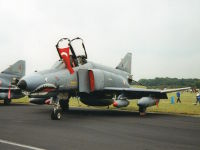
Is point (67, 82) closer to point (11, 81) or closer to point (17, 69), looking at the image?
point (11, 81)

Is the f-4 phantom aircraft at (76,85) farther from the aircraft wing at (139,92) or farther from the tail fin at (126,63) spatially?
the tail fin at (126,63)

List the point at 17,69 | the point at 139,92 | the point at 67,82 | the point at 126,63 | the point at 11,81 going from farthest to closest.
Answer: the point at 17,69 < the point at 11,81 < the point at 126,63 < the point at 139,92 < the point at 67,82

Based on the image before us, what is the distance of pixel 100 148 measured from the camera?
580cm

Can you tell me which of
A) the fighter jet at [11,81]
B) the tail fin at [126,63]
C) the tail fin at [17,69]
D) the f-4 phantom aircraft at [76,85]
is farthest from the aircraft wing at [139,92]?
the tail fin at [17,69]

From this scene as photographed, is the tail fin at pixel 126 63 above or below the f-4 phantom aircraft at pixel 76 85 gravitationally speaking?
above

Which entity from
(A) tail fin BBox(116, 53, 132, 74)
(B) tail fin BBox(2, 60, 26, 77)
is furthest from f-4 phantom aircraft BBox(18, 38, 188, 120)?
(B) tail fin BBox(2, 60, 26, 77)

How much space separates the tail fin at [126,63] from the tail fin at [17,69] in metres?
9.90

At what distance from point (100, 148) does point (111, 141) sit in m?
0.92

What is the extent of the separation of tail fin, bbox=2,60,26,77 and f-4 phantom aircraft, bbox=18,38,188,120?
9.16m

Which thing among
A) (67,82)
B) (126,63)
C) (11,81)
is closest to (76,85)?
(67,82)

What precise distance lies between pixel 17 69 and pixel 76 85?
43.2 feet

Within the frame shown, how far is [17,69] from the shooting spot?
24.9 metres

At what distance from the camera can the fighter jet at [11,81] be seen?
22344 mm

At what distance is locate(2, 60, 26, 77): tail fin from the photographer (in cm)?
2438
